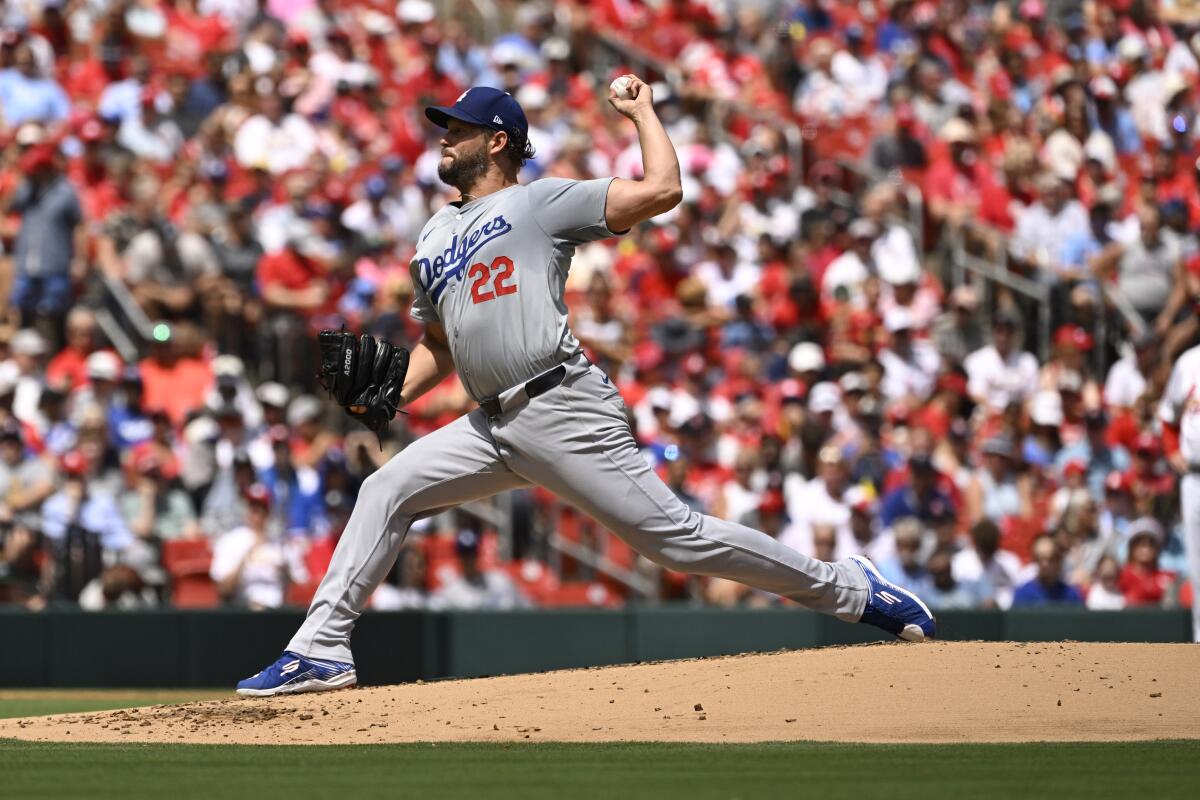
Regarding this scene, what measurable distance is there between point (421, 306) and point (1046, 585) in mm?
6315

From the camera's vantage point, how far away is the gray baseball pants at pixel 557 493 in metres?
6.93

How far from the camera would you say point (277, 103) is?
54.9 ft

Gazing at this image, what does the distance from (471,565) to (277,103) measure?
5.59 m

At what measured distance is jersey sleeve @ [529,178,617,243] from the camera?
22.6 feet

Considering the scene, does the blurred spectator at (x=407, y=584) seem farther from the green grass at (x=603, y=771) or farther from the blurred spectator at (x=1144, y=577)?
the green grass at (x=603, y=771)

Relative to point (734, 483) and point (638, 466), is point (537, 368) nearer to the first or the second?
point (638, 466)

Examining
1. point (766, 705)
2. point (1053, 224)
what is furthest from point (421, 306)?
point (1053, 224)

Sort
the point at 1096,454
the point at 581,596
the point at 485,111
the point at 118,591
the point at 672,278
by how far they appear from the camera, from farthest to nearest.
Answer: the point at 672,278 < the point at 1096,454 < the point at 581,596 < the point at 118,591 < the point at 485,111

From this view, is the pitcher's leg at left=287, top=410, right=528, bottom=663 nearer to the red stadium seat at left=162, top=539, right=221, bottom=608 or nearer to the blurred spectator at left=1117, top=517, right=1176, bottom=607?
the red stadium seat at left=162, top=539, right=221, bottom=608

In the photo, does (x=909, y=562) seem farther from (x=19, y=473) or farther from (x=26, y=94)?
(x=26, y=94)

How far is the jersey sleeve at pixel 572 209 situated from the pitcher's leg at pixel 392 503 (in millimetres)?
736

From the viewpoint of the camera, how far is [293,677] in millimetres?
7176

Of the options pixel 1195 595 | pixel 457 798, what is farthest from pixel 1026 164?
pixel 457 798

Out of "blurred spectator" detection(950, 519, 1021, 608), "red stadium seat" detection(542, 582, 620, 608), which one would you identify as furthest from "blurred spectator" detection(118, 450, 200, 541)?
"blurred spectator" detection(950, 519, 1021, 608)
